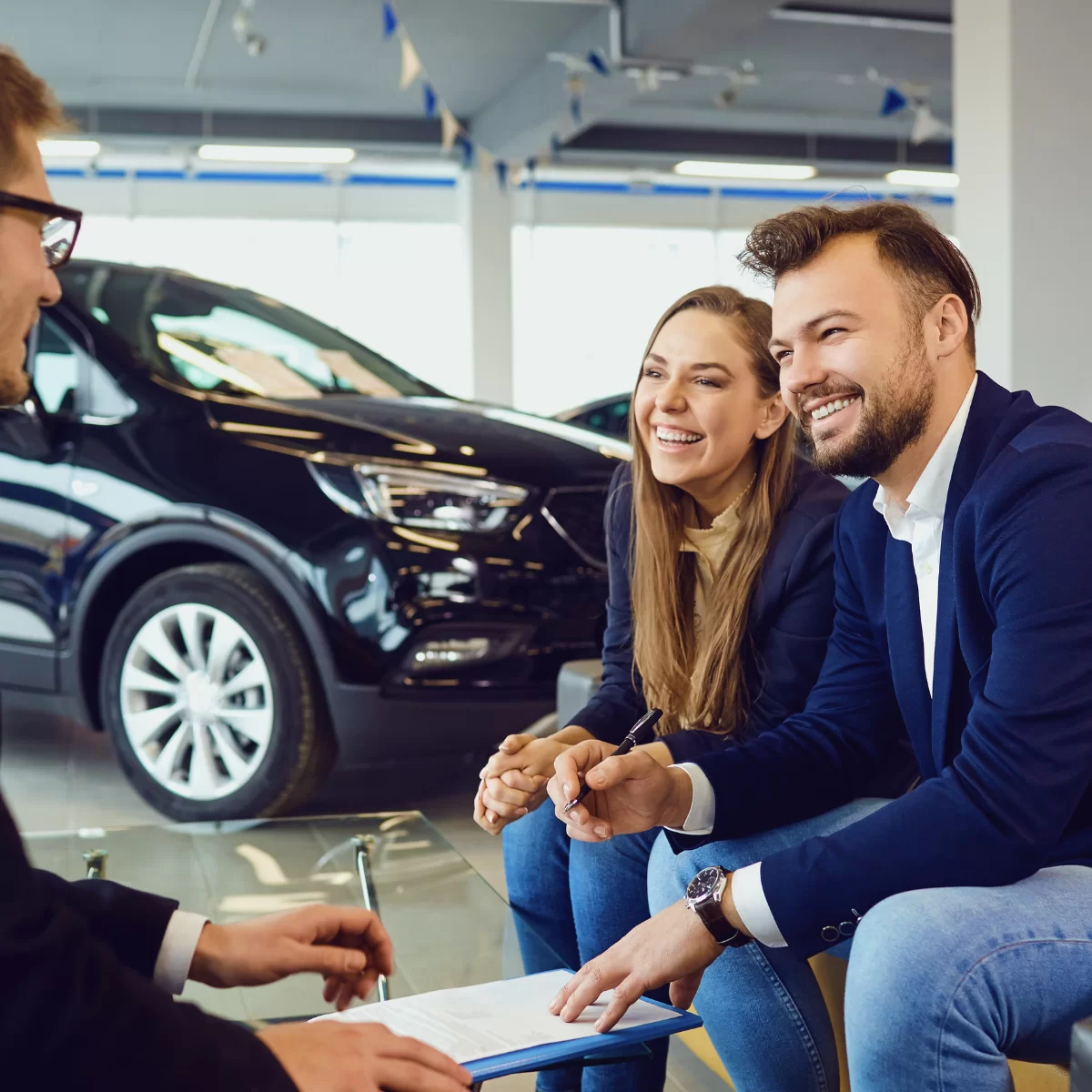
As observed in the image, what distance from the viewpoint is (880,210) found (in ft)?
5.06

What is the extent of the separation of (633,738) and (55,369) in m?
2.27

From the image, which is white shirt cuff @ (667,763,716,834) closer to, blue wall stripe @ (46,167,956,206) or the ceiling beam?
the ceiling beam

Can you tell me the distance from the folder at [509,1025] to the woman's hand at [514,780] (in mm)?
447

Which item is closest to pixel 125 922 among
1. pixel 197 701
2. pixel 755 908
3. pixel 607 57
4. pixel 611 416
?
pixel 755 908

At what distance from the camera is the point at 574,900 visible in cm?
181

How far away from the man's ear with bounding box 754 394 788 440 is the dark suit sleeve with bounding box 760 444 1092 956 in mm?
673

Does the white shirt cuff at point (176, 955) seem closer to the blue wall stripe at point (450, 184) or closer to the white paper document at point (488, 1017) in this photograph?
the white paper document at point (488, 1017)

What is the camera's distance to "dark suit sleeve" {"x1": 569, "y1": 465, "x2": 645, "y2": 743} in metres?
2.04

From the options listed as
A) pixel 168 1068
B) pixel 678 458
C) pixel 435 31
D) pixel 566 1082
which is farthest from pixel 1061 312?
pixel 435 31

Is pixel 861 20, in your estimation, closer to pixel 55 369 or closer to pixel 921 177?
pixel 921 177

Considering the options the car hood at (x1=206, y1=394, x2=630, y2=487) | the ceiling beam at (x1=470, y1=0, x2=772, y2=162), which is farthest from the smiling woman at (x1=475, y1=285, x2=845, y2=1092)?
the ceiling beam at (x1=470, y1=0, x2=772, y2=162)

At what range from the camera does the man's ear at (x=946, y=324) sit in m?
1.51

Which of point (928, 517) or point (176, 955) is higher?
point (928, 517)

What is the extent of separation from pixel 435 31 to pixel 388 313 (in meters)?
4.80
